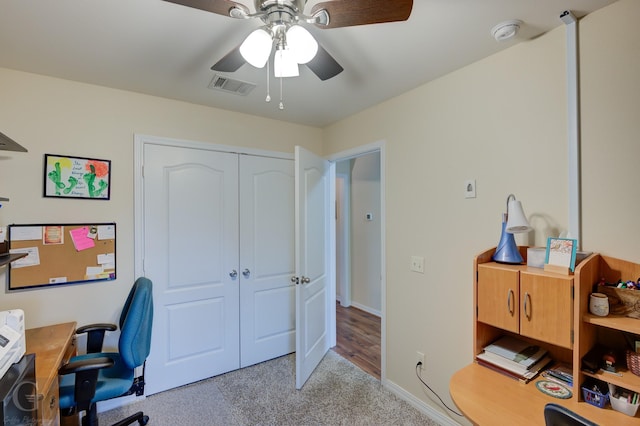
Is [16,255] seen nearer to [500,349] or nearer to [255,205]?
[255,205]

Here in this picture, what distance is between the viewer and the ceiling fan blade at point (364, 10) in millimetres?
994

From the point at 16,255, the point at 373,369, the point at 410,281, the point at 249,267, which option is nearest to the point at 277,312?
the point at 249,267

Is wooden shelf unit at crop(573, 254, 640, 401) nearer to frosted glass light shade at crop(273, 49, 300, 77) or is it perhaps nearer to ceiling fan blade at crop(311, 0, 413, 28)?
ceiling fan blade at crop(311, 0, 413, 28)

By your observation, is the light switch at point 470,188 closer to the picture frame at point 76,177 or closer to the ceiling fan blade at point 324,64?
the ceiling fan blade at point 324,64

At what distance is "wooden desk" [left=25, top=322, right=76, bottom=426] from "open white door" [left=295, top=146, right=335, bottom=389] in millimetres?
1470

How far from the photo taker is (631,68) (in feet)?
4.25

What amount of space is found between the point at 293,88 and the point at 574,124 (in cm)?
172

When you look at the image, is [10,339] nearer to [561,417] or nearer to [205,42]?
[205,42]

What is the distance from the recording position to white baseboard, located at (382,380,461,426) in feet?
6.58

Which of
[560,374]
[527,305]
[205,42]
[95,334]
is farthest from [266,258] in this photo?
[560,374]

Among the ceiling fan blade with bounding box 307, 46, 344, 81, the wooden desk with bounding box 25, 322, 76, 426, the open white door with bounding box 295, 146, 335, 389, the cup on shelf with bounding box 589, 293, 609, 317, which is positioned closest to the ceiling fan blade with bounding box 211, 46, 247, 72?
the ceiling fan blade with bounding box 307, 46, 344, 81

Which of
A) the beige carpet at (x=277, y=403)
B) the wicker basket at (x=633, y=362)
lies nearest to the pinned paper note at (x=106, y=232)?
the beige carpet at (x=277, y=403)

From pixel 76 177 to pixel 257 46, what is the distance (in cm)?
177

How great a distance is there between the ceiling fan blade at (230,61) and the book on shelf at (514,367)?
1.91 metres
